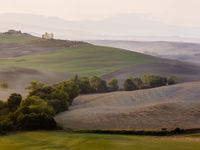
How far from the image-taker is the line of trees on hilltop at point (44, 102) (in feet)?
114

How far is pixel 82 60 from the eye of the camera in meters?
131

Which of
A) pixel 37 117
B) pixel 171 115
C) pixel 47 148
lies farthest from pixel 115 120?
pixel 47 148

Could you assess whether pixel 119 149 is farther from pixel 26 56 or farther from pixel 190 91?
pixel 26 56

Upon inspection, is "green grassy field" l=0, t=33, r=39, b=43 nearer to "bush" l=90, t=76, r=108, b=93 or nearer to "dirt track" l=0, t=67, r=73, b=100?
"dirt track" l=0, t=67, r=73, b=100

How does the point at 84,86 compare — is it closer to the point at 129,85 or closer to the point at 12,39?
the point at 129,85

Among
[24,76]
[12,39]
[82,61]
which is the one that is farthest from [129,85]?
[12,39]

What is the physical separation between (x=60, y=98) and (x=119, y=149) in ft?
92.2

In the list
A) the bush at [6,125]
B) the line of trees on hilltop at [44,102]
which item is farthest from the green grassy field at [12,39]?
the bush at [6,125]

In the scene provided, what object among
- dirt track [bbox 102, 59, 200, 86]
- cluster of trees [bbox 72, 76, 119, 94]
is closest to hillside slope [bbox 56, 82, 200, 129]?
cluster of trees [bbox 72, 76, 119, 94]

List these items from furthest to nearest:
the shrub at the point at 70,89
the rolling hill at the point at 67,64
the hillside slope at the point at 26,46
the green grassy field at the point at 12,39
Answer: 1. the green grassy field at the point at 12,39
2. the hillside slope at the point at 26,46
3. the rolling hill at the point at 67,64
4. the shrub at the point at 70,89

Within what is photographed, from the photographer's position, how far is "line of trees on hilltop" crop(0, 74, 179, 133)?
34844mm

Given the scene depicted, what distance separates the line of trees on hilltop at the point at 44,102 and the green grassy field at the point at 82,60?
2456 cm

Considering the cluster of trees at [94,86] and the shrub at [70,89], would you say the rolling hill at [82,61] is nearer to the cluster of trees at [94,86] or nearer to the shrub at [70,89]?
the cluster of trees at [94,86]

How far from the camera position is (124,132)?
33406mm
